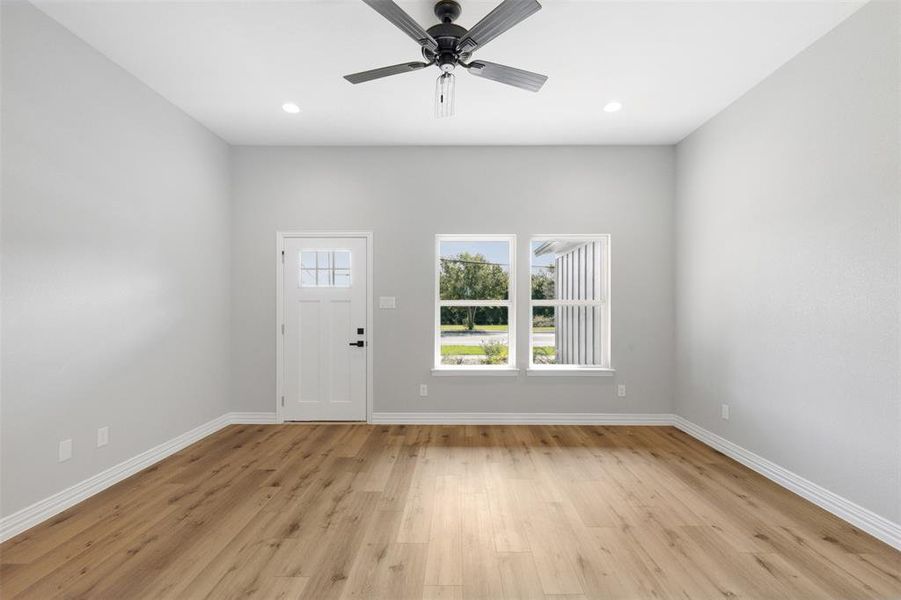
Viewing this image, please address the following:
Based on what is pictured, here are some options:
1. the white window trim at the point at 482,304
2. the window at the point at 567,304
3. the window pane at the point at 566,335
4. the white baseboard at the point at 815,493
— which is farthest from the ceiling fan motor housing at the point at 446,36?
the white baseboard at the point at 815,493

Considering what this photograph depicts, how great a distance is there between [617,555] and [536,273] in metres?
2.85

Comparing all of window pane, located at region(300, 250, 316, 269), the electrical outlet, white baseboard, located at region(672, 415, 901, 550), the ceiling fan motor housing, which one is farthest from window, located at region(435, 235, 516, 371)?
the electrical outlet

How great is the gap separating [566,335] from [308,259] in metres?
2.95

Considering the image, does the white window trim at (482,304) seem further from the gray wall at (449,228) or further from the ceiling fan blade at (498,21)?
the ceiling fan blade at (498,21)

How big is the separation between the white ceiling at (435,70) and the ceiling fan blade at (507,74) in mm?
289

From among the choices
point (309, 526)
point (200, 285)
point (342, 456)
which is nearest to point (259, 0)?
point (200, 285)

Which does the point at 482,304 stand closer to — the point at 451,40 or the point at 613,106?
the point at 613,106

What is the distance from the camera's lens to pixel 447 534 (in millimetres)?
2203

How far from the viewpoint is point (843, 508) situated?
238 centimetres

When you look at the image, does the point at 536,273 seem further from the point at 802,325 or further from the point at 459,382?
the point at 802,325

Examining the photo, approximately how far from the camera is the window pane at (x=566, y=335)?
4.37 metres

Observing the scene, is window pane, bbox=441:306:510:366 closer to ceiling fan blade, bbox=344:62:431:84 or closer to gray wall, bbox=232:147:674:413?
→ gray wall, bbox=232:147:674:413

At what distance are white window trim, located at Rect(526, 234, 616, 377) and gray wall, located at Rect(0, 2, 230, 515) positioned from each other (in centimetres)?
333

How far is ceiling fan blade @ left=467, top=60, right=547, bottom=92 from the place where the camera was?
2.31 meters
